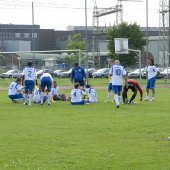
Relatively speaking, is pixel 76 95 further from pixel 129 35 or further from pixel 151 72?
pixel 129 35

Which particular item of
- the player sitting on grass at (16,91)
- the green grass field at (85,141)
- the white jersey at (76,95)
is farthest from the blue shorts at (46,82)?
the green grass field at (85,141)

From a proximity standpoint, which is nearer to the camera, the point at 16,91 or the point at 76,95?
the point at 76,95

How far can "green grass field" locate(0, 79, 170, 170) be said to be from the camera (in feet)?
32.8

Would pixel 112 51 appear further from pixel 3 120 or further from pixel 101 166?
pixel 101 166

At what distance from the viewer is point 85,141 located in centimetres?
1268

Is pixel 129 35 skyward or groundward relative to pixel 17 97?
skyward

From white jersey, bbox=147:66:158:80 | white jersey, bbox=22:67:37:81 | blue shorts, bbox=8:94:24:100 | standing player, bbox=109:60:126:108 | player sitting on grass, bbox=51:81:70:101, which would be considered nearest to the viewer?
standing player, bbox=109:60:126:108

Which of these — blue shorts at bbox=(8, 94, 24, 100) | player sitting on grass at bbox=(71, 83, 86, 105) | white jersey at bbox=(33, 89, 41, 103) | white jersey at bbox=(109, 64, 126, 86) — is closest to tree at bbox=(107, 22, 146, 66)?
blue shorts at bbox=(8, 94, 24, 100)

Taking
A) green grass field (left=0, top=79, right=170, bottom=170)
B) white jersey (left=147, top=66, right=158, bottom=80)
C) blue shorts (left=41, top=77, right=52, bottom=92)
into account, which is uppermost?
white jersey (left=147, top=66, right=158, bottom=80)

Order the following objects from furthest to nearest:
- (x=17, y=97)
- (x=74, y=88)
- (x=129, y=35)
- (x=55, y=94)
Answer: (x=129, y=35) < (x=55, y=94) < (x=17, y=97) < (x=74, y=88)

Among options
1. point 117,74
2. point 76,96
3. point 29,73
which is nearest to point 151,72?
point 117,74

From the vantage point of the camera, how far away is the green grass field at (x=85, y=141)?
10.0 meters

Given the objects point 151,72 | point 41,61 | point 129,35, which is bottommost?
point 151,72

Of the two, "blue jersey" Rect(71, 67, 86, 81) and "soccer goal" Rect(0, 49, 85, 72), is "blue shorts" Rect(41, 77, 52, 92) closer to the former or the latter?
"blue jersey" Rect(71, 67, 86, 81)
